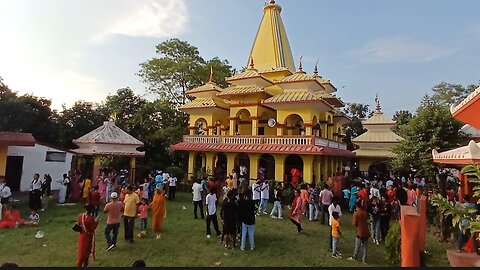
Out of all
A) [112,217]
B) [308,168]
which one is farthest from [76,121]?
[112,217]

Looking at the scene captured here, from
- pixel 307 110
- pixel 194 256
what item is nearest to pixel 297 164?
pixel 307 110

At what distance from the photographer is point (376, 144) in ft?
88.9

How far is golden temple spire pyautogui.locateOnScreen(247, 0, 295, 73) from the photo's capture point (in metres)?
24.5

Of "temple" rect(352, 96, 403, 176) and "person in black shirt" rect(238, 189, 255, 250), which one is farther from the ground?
"temple" rect(352, 96, 403, 176)

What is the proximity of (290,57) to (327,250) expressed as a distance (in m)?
19.1

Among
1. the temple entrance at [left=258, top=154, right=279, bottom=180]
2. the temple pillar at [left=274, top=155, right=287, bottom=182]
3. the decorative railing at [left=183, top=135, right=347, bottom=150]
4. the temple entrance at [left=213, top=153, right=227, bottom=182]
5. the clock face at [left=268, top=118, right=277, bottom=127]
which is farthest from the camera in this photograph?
the clock face at [left=268, top=118, right=277, bottom=127]

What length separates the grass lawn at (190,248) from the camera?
7723mm

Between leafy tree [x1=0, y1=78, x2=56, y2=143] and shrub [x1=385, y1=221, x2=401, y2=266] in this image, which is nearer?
shrub [x1=385, y1=221, x2=401, y2=266]

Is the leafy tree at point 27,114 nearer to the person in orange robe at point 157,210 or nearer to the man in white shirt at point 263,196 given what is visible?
the person in orange robe at point 157,210

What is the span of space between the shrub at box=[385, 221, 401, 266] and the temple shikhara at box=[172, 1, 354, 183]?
888cm

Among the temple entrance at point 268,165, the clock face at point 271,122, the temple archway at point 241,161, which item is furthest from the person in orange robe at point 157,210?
the clock face at point 271,122

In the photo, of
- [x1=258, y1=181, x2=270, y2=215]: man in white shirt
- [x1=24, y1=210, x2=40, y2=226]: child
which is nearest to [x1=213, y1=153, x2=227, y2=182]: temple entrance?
[x1=258, y1=181, x2=270, y2=215]: man in white shirt

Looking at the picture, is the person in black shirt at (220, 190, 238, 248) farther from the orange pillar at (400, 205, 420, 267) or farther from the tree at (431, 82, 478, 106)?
the tree at (431, 82, 478, 106)

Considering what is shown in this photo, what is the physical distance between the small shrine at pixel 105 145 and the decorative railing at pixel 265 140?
3.94 meters
